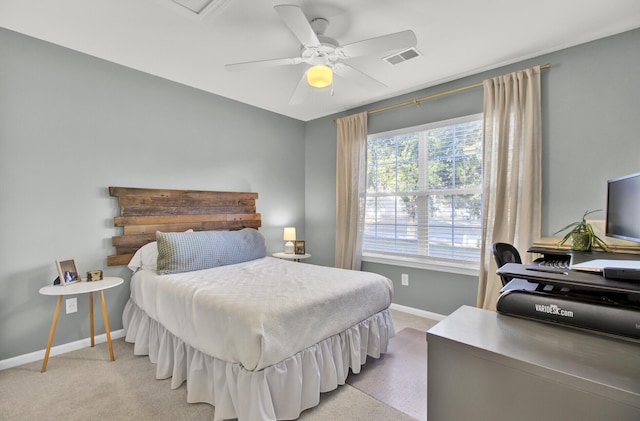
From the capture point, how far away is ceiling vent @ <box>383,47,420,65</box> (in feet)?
8.55

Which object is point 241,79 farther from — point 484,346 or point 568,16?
point 484,346

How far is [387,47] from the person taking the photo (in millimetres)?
2004

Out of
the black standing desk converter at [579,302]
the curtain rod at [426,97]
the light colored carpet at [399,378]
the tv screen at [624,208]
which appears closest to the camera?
the black standing desk converter at [579,302]

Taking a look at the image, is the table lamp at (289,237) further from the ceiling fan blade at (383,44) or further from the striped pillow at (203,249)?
the ceiling fan blade at (383,44)

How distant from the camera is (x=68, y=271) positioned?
2.48 metres

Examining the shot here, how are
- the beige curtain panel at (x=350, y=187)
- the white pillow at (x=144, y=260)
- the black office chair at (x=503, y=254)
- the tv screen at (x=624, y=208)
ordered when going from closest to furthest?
the tv screen at (x=624, y=208), the black office chair at (x=503, y=254), the white pillow at (x=144, y=260), the beige curtain panel at (x=350, y=187)

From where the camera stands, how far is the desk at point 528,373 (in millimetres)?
563

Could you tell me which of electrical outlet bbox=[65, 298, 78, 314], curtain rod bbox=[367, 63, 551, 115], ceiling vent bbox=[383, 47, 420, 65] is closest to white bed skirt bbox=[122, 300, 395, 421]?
electrical outlet bbox=[65, 298, 78, 314]

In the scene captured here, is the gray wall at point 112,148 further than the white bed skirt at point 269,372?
Yes

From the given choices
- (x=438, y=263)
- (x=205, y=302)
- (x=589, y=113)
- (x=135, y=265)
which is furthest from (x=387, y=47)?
(x=135, y=265)

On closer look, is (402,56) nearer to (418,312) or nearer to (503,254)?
(503,254)

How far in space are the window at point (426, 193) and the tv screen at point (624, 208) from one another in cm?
133

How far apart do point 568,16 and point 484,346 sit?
262 cm

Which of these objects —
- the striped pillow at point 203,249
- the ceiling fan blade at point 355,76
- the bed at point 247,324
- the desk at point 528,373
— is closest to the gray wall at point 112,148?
the bed at point 247,324
